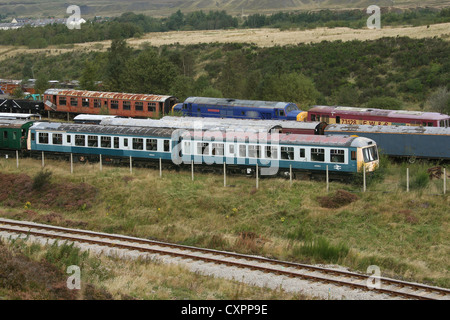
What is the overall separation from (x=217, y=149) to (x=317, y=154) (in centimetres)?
614

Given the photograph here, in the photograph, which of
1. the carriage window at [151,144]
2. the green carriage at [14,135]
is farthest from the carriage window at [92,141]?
the green carriage at [14,135]

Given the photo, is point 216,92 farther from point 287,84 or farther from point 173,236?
point 173,236

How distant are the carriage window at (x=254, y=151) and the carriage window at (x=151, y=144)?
6.41 metres

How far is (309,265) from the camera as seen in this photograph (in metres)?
22.3

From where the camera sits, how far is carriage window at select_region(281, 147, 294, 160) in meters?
34.0

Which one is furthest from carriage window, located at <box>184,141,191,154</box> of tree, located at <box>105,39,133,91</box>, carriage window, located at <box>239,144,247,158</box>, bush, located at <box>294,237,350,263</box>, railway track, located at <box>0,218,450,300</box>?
tree, located at <box>105,39,133,91</box>

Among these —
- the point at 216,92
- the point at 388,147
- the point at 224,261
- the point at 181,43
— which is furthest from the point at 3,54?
the point at 224,261

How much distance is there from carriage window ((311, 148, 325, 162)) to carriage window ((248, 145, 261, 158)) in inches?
126

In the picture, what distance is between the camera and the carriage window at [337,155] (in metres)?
32.7

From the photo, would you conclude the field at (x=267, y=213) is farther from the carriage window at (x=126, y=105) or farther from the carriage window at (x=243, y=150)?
the carriage window at (x=126, y=105)

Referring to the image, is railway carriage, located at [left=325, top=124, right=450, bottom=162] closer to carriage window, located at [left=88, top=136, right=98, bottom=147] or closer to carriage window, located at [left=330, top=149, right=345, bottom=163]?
carriage window, located at [left=330, top=149, right=345, bottom=163]

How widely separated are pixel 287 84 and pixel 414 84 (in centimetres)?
1959

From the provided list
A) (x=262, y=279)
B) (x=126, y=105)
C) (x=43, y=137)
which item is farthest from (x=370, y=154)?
(x=126, y=105)
